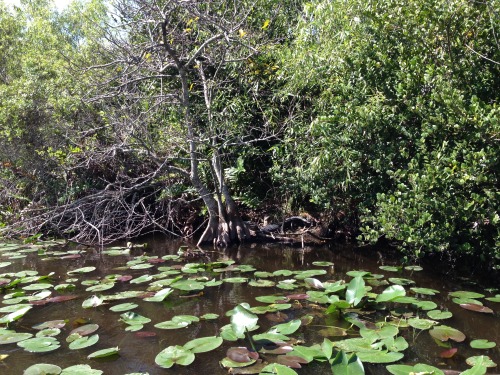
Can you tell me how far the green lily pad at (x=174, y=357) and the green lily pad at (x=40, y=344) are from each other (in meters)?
0.82

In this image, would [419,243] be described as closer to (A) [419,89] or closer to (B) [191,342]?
(A) [419,89]

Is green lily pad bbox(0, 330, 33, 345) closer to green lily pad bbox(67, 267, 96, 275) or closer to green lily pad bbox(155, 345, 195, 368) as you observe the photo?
green lily pad bbox(155, 345, 195, 368)

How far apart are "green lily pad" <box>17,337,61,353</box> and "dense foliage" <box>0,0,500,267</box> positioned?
3.39 m

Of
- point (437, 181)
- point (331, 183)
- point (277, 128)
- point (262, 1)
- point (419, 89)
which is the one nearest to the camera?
point (437, 181)

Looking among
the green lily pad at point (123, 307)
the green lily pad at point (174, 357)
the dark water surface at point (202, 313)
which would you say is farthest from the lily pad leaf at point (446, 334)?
the green lily pad at point (123, 307)

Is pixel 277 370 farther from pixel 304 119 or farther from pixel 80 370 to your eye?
pixel 304 119

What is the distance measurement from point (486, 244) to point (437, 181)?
33.9 inches

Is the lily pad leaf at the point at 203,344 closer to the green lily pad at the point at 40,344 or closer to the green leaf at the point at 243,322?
the green leaf at the point at 243,322

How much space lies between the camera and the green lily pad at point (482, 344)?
363cm

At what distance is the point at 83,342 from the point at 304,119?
4.84 m

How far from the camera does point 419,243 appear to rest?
530 centimetres

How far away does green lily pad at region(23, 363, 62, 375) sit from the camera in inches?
127

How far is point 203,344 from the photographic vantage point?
3.60 m

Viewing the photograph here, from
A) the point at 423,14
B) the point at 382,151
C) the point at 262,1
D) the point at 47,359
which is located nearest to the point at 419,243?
the point at 382,151
